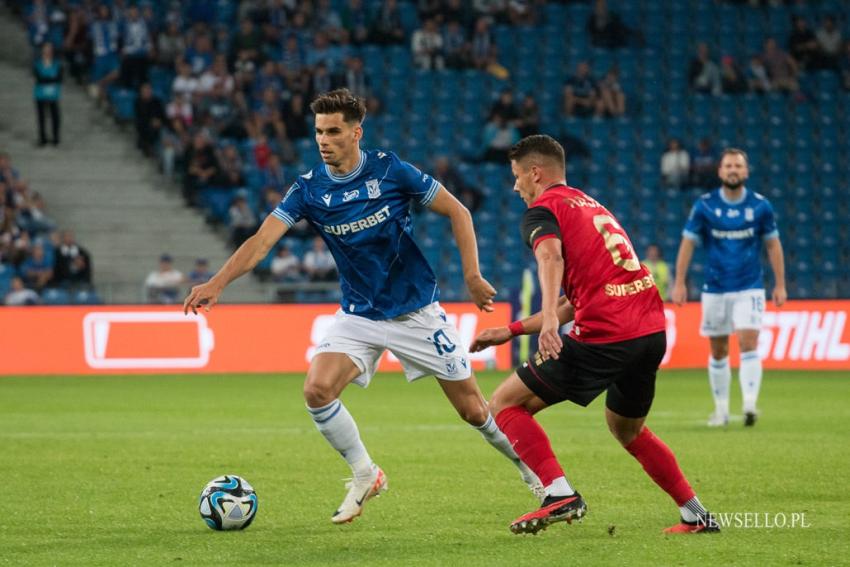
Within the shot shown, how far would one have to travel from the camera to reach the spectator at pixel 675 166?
27.0 meters

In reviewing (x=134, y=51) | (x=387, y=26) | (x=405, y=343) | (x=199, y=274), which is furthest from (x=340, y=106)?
(x=387, y=26)

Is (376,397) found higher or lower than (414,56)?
lower

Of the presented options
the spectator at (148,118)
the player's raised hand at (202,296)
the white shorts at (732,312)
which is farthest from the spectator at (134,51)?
the player's raised hand at (202,296)

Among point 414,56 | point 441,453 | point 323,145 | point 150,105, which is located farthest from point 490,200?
point 323,145

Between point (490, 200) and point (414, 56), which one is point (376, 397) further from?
point (414, 56)

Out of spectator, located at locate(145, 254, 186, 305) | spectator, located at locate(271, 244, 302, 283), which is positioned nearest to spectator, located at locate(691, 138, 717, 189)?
spectator, located at locate(271, 244, 302, 283)

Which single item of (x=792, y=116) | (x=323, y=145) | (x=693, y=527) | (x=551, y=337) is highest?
(x=323, y=145)

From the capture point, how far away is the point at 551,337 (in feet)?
21.7

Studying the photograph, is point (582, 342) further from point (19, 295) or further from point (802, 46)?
point (802, 46)

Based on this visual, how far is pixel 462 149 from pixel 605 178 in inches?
107

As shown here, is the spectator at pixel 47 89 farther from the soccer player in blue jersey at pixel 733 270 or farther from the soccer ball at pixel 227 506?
the soccer ball at pixel 227 506

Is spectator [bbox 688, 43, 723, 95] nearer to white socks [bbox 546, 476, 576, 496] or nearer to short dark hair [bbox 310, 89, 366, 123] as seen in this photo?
short dark hair [bbox 310, 89, 366, 123]

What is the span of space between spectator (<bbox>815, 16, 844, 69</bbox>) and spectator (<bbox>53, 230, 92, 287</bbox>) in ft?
51.2

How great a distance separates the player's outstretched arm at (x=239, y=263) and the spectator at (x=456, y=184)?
57.5 feet
